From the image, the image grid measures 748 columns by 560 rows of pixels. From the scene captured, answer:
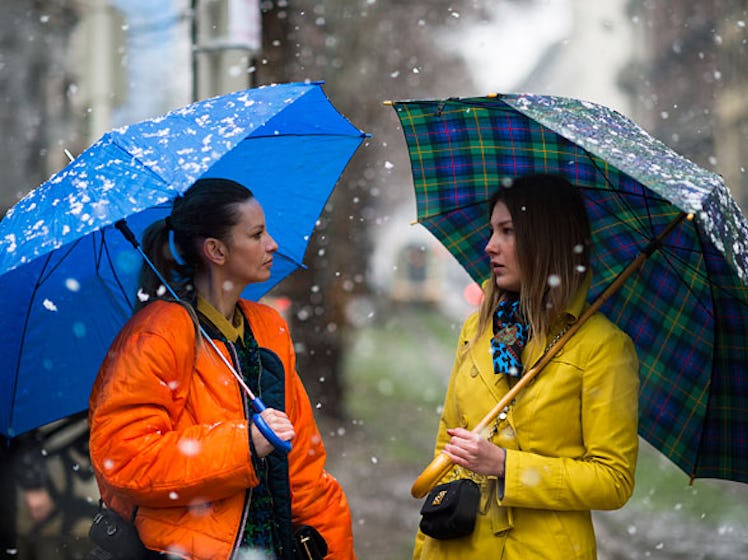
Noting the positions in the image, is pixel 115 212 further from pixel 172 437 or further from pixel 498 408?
pixel 498 408

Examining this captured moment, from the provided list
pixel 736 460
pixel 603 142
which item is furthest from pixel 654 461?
pixel 603 142

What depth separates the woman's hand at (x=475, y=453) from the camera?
9.41 feet

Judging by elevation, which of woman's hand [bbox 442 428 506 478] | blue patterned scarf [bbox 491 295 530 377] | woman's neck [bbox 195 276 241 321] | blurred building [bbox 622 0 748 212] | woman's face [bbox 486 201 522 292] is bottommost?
blurred building [bbox 622 0 748 212]

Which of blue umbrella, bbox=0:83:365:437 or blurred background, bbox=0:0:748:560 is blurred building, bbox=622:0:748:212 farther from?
blue umbrella, bbox=0:83:365:437

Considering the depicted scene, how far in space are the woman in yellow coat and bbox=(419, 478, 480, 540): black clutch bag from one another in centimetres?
5

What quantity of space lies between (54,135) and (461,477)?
6.05 metres

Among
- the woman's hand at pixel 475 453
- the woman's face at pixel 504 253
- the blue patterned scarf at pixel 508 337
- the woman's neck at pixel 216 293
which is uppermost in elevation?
the woman's face at pixel 504 253

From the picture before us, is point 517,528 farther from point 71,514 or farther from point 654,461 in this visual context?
point 654,461

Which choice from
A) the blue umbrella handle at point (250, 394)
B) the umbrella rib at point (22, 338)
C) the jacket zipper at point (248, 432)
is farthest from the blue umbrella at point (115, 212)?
the jacket zipper at point (248, 432)

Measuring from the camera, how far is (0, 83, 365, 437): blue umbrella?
2543 millimetres

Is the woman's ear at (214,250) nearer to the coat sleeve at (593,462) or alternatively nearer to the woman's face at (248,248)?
the woman's face at (248,248)

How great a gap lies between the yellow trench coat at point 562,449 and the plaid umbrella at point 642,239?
0.33m

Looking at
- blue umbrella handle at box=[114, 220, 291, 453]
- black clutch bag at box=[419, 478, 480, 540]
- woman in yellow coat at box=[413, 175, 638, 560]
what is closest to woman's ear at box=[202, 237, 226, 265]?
blue umbrella handle at box=[114, 220, 291, 453]

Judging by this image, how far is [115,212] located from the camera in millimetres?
2457
